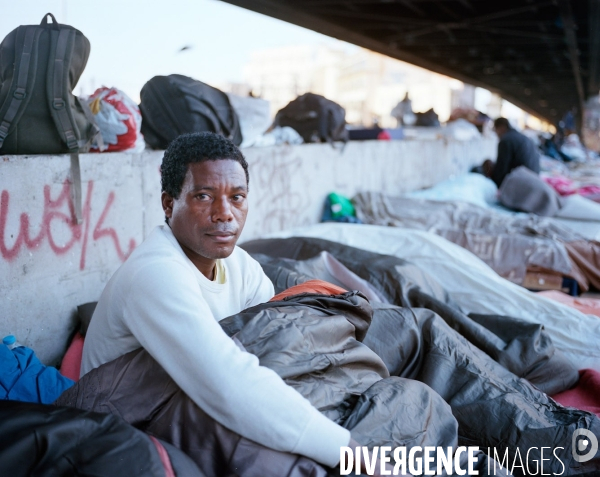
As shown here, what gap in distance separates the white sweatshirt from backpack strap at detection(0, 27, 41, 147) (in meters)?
1.27

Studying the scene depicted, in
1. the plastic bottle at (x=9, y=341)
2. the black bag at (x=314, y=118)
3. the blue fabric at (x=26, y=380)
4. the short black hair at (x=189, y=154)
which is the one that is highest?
the black bag at (x=314, y=118)

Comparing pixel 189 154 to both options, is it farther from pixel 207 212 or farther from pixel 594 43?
pixel 594 43

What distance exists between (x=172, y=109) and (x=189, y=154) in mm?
1725

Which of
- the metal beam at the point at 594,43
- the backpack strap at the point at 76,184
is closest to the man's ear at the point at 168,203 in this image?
the backpack strap at the point at 76,184

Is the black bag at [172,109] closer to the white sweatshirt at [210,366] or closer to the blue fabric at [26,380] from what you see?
the blue fabric at [26,380]

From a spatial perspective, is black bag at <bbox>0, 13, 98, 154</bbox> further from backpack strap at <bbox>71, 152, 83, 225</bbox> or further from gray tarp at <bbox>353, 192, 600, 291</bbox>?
gray tarp at <bbox>353, 192, 600, 291</bbox>

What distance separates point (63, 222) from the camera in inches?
110

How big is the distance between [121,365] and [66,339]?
1226 mm

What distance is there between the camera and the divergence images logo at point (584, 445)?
2.06m

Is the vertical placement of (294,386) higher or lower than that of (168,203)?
lower

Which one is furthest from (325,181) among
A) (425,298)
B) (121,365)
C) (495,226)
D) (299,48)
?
(299,48)

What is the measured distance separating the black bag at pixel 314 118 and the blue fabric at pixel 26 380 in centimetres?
376

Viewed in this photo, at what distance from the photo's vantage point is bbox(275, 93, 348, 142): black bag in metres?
5.61

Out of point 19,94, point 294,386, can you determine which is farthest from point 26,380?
point 19,94
